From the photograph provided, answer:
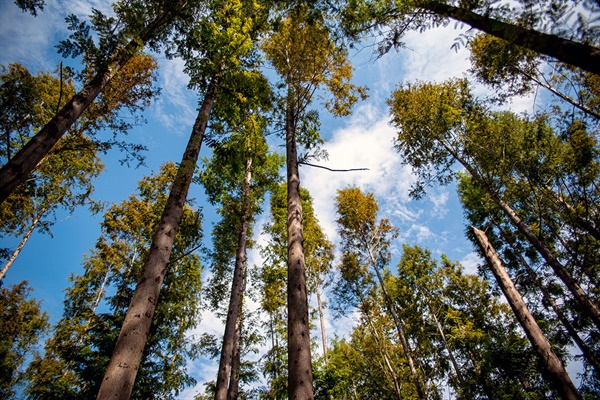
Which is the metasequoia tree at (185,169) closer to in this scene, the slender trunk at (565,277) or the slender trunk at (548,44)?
the slender trunk at (548,44)

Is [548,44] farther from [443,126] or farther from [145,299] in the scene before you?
[443,126]

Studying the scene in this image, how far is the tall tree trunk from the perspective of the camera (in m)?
3.26

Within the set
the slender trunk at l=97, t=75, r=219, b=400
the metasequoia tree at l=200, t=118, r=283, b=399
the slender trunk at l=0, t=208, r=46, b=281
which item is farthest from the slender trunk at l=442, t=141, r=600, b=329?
the slender trunk at l=0, t=208, r=46, b=281

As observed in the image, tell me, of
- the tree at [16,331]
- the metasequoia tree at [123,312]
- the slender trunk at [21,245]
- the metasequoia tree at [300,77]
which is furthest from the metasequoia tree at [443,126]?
the tree at [16,331]

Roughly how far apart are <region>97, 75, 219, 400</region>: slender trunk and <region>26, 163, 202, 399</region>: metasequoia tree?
11.8 feet

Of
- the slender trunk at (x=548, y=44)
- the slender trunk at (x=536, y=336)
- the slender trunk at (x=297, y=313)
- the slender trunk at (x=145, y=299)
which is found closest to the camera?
the slender trunk at (x=548, y=44)

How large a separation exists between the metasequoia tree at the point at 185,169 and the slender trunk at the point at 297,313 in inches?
68.4

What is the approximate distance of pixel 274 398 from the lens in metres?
10.9

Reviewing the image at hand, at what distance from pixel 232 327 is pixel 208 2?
949cm

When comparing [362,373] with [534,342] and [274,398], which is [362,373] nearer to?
[274,398]

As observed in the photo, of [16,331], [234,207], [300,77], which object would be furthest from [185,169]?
[16,331]

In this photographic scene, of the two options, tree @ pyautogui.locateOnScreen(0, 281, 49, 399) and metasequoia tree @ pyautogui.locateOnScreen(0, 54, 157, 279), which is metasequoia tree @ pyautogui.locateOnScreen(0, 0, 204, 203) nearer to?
metasequoia tree @ pyautogui.locateOnScreen(0, 54, 157, 279)

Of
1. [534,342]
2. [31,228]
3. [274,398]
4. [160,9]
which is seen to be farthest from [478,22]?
[31,228]

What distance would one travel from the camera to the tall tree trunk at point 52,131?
326cm
